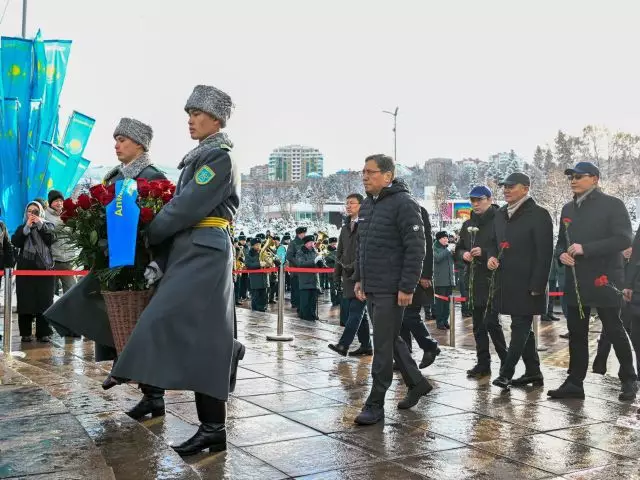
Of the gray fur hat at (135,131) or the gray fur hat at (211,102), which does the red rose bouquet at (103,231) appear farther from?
the gray fur hat at (135,131)

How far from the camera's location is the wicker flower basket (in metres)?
4.46

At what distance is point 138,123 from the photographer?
5387 mm

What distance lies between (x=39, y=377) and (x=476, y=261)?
4106mm

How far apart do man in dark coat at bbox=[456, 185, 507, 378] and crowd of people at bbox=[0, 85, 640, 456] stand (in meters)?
0.01

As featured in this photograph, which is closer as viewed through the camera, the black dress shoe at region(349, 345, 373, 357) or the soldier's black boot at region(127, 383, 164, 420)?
the soldier's black boot at region(127, 383, 164, 420)

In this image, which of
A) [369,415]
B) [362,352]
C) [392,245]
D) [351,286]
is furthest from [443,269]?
[369,415]

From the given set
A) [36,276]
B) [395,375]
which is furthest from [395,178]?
[36,276]

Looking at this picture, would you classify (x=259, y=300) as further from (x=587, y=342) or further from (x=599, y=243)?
(x=599, y=243)

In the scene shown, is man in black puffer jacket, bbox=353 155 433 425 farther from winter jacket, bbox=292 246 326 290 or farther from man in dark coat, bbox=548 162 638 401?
winter jacket, bbox=292 246 326 290

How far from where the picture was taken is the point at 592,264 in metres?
6.84

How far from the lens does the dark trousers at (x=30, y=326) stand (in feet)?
34.1

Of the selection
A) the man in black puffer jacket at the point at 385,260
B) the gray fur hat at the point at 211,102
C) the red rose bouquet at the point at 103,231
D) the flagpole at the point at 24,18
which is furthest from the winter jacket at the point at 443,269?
the flagpole at the point at 24,18

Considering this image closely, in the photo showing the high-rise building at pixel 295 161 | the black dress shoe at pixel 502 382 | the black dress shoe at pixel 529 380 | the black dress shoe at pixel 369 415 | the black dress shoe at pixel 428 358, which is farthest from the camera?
the high-rise building at pixel 295 161

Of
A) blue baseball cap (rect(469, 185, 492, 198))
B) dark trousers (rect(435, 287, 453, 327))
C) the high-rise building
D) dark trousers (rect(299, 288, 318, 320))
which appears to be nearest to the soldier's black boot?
blue baseball cap (rect(469, 185, 492, 198))
